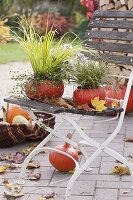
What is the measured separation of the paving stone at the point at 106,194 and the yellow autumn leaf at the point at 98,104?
58 centimetres

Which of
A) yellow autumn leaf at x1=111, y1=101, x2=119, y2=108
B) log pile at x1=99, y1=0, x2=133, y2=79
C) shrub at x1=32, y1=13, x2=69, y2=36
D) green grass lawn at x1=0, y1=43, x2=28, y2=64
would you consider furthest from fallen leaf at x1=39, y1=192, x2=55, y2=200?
shrub at x1=32, y1=13, x2=69, y2=36

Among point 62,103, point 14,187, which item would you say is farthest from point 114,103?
point 14,187

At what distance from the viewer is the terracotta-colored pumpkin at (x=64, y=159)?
424 cm

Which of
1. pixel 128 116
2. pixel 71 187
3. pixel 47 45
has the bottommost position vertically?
pixel 128 116

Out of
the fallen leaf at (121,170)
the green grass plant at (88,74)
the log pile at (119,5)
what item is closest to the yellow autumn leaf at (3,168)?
the fallen leaf at (121,170)

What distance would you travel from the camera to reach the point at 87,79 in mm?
3930

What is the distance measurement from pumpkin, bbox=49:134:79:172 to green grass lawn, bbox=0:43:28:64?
7.43 m

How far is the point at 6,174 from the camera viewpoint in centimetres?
432

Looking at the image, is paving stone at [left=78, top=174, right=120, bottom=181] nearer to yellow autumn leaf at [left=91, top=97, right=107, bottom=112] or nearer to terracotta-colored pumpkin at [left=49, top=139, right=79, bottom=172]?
terracotta-colored pumpkin at [left=49, top=139, right=79, bottom=172]

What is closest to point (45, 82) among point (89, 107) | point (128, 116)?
point (89, 107)

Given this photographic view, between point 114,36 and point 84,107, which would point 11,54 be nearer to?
point 114,36

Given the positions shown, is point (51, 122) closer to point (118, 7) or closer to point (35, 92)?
point (35, 92)

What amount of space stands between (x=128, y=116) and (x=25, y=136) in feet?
5.46

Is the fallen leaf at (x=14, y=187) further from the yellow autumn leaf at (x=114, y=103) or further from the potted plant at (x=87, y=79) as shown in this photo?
the yellow autumn leaf at (x=114, y=103)
